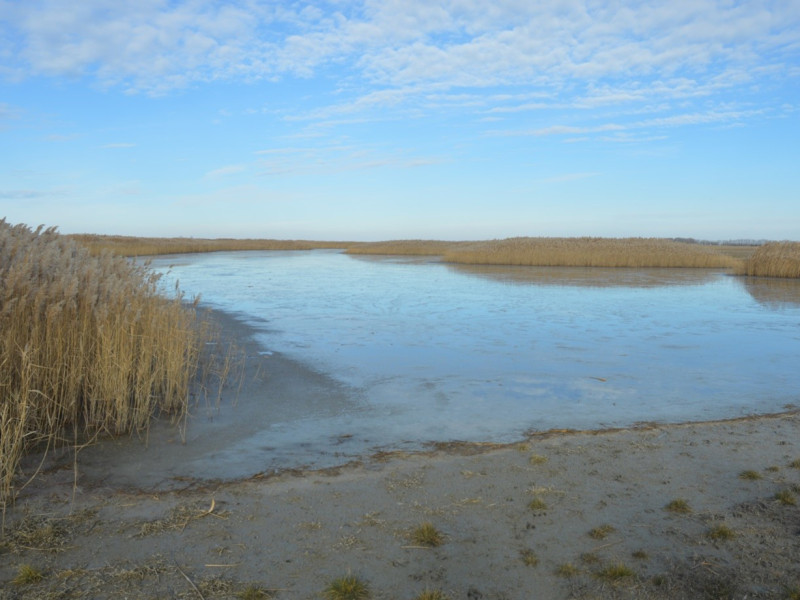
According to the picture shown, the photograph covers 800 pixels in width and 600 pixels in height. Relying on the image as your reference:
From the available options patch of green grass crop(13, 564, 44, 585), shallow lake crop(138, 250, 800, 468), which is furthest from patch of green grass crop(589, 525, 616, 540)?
patch of green grass crop(13, 564, 44, 585)

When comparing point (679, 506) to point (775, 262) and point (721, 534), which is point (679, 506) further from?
point (775, 262)

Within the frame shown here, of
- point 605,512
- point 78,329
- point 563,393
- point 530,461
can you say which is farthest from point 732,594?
point 78,329

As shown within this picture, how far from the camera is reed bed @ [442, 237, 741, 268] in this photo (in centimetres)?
3206

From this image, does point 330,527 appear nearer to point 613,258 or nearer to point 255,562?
point 255,562

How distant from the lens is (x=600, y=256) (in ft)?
106

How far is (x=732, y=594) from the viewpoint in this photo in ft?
9.62

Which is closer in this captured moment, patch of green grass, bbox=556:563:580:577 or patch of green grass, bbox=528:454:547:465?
patch of green grass, bbox=556:563:580:577

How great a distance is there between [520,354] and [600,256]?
980 inches

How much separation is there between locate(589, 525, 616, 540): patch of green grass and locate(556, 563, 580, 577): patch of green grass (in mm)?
377

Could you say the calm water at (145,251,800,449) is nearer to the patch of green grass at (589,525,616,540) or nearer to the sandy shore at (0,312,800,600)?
the sandy shore at (0,312,800,600)

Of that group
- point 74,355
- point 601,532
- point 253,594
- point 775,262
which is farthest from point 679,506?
point 775,262

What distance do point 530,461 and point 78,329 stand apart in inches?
169

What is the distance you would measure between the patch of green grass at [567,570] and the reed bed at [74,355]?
Answer: 369cm

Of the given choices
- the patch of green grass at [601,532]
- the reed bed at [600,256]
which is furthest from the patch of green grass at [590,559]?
the reed bed at [600,256]
